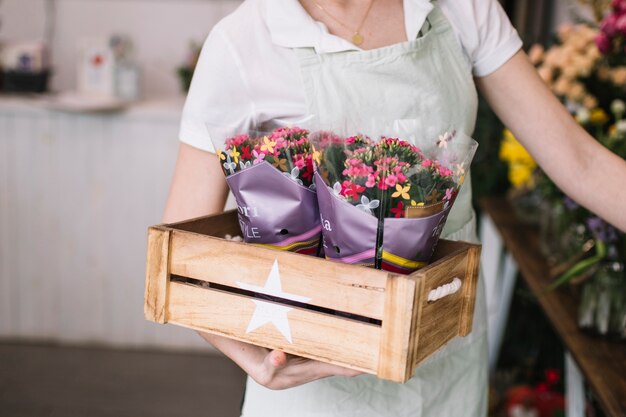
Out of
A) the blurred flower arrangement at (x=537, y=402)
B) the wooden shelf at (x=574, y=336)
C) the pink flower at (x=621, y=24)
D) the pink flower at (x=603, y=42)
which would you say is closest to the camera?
Answer: the wooden shelf at (x=574, y=336)

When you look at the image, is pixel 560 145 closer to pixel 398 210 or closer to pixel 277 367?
pixel 398 210

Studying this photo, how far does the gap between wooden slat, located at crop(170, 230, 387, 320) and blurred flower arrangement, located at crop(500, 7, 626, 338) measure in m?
0.99

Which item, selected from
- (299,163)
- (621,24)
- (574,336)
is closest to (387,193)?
(299,163)

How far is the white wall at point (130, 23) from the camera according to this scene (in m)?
4.28

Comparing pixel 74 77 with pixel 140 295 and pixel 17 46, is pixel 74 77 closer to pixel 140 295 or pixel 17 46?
pixel 17 46

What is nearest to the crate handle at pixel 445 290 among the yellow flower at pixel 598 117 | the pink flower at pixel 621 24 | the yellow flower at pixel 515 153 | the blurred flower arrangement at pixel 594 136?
the blurred flower arrangement at pixel 594 136

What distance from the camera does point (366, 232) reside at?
36.2 inches

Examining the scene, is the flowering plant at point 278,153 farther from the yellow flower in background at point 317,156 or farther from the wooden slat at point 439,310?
the wooden slat at point 439,310

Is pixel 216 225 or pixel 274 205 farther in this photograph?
pixel 216 225

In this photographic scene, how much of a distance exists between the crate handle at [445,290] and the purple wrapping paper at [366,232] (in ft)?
0.14

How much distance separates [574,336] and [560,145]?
624 mm

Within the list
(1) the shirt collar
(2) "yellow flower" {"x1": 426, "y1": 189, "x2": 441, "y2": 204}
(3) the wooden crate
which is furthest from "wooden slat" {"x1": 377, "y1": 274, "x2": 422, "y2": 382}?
(1) the shirt collar

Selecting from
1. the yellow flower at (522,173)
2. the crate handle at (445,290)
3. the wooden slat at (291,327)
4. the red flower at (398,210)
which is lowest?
the yellow flower at (522,173)

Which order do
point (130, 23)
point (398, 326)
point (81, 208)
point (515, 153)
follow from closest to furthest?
point (398, 326) < point (515, 153) < point (81, 208) < point (130, 23)
